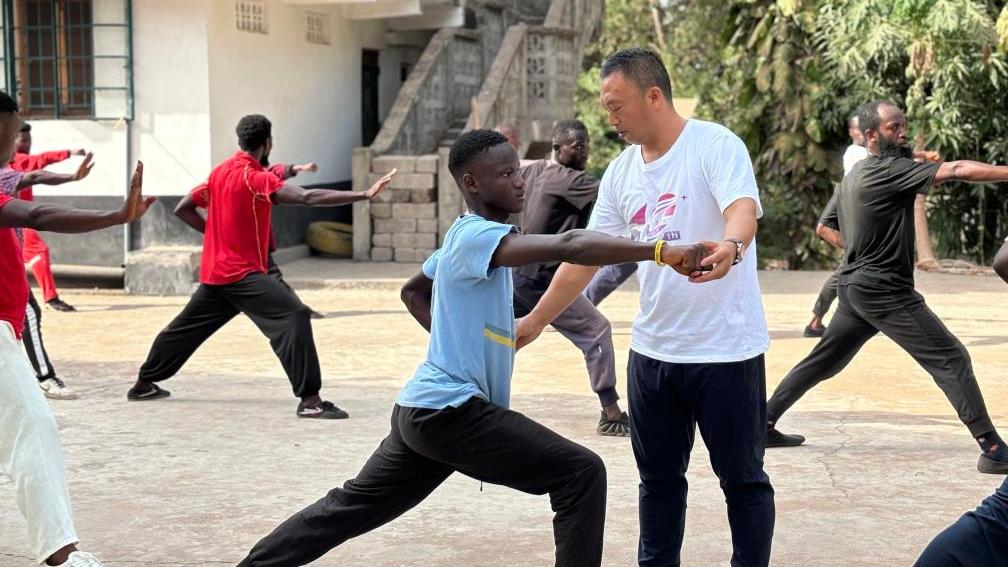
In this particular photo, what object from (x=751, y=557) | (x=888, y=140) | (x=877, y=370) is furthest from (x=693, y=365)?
(x=877, y=370)

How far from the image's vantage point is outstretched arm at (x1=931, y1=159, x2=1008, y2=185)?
5.37 meters

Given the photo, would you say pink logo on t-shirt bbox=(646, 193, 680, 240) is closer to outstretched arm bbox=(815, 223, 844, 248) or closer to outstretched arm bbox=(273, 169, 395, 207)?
outstretched arm bbox=(815, 223, 844, 248)

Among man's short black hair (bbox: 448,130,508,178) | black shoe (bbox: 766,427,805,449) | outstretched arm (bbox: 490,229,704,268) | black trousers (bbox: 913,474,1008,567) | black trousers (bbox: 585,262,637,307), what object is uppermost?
man's short black hair (bbox: 448,130,508,178)

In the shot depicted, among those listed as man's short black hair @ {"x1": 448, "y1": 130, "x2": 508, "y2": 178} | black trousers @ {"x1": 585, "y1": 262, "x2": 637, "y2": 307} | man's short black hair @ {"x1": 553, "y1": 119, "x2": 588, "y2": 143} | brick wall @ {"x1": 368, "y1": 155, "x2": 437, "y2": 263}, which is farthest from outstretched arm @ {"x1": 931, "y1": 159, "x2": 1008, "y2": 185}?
brick wall @ {"x1": 368, "y1": 155, "x2": 437, "y2": 263}

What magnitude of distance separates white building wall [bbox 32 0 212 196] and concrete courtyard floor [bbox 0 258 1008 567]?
3.70 meters

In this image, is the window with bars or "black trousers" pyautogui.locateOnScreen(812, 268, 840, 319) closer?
"black trousers" pyautogui.locateOnScreen(812, 268, 840, 319)

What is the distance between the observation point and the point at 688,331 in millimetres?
4023

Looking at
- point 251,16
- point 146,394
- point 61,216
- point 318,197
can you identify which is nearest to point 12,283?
point 61,216

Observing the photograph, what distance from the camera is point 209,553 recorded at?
494 cm

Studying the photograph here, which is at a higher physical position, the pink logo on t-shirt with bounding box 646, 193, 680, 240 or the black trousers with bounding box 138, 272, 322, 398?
the pink logo on t-shirt with bounding box 646, 193, 680, 240

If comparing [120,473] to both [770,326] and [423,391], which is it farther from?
[770,326]

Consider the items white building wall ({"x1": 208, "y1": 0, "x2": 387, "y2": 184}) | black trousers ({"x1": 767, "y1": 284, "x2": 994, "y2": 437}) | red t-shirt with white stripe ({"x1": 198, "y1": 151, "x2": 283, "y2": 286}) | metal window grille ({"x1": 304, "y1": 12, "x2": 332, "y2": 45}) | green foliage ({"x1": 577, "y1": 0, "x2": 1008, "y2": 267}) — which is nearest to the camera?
black trousers ({"x1": 767, "y1": 284, "x2": 994, "y2": 437})

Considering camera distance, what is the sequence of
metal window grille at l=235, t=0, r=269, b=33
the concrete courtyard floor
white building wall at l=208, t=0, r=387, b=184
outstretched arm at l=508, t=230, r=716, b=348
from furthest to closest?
metal window grille at l=235, t=0, r=269, b=33, white building wall at l=208, t=0, r=387, b=184, the concrete courtyard floor, outstretched arm at l=508, t=230, r=716, b=348

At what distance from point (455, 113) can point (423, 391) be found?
1503 cm
